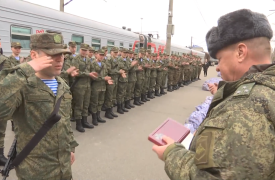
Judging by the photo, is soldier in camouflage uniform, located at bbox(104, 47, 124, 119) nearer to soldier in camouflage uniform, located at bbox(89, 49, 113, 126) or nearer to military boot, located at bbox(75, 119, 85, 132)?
soldier in camouflage uniform, located at bbox(89, 49, 113, 126)

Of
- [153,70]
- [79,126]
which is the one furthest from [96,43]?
[79,126]

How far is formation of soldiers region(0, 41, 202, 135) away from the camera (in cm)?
495

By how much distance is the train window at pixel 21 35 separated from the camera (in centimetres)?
556

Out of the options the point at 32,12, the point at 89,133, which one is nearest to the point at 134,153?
the point at 89,133

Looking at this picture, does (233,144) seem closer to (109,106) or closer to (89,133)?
(89,133)

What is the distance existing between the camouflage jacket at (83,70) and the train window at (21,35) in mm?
1864

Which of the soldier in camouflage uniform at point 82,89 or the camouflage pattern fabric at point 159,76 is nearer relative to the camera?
the soldier in camouflage uniform at point 82,89

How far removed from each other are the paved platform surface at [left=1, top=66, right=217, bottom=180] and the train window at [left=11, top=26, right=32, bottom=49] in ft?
7.54

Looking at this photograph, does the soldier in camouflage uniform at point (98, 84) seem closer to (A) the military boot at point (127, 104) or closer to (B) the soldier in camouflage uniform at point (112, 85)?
(B) the soldier in camouflage uniform at point (112, 85)

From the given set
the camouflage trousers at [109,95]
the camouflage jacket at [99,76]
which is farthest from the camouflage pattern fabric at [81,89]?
the camouflage trousers at [109,95]

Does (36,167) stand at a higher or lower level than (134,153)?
higher

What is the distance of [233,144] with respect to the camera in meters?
0.79

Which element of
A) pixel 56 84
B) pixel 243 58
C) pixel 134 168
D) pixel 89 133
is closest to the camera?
pixel 243 58

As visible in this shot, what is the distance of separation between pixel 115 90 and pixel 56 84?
4413mm
